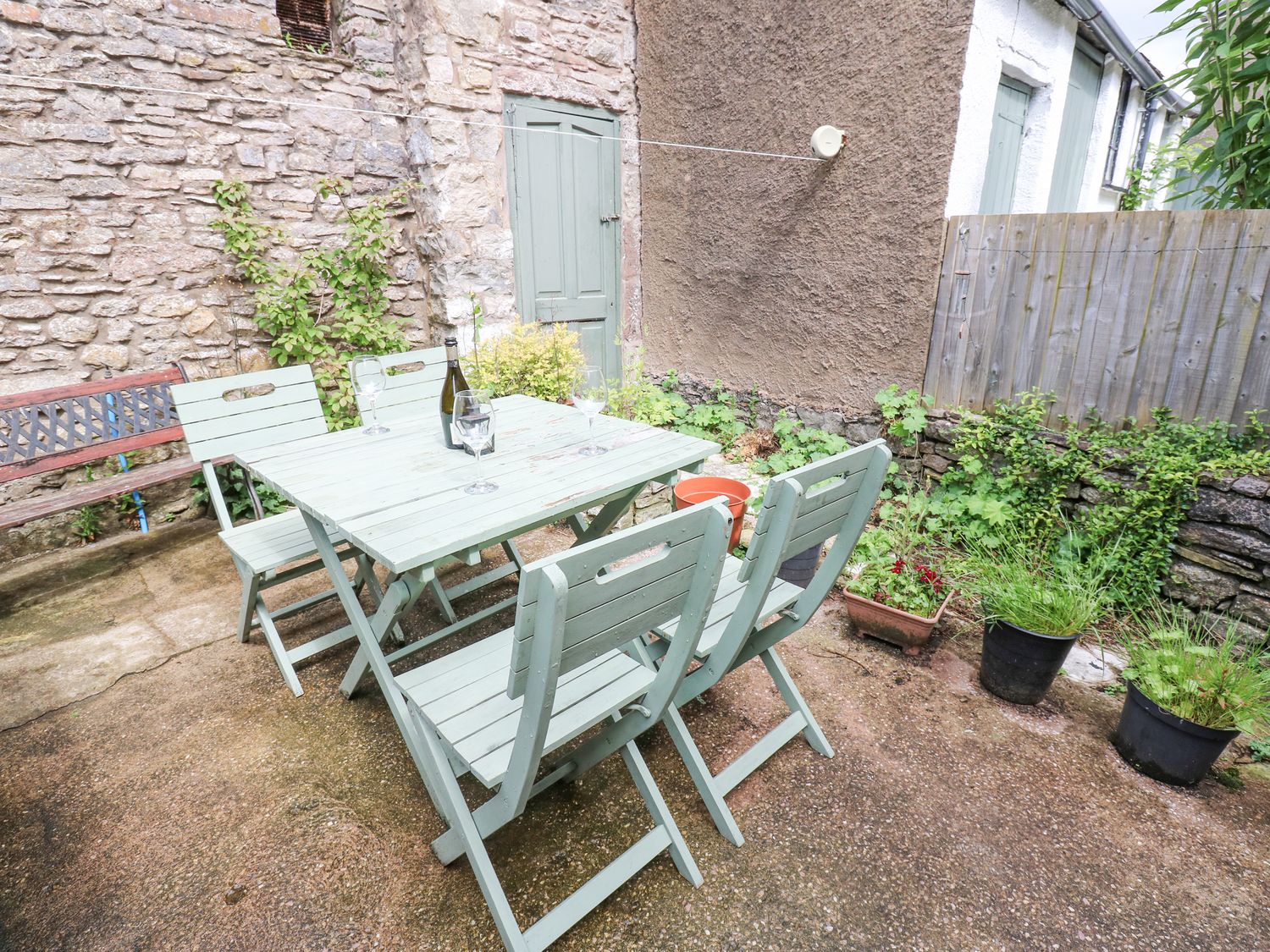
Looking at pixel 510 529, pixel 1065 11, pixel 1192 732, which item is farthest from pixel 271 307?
pixel 1065 11

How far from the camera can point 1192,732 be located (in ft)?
6.31

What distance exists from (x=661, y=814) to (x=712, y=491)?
1.65 m

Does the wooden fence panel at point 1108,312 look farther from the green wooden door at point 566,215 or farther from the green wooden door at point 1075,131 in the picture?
the green wooden door at point 566,215

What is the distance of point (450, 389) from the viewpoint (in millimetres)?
2354

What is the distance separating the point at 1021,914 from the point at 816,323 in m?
3.41

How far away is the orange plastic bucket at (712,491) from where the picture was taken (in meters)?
3.00

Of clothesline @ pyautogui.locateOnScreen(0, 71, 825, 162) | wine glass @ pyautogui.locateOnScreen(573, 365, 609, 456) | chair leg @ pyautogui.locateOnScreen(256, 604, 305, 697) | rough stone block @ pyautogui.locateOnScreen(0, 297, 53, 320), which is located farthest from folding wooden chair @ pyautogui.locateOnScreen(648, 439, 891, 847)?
rough stone block @ pyautogui.locateOnScreen(0, 297, 53, 320)

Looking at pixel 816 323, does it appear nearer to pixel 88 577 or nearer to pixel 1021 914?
pixel 1021 914

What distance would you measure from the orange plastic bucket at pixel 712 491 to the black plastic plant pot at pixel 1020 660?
1.12 m

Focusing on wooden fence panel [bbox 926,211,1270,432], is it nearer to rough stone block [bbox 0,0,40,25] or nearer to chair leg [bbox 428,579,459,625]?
chair leg [bbox 428,579,459,625]

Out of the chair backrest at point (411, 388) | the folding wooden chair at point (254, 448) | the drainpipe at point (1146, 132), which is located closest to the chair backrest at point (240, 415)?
the folding wooden chair at point (254, 448)

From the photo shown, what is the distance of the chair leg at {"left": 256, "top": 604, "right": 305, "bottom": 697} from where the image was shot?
7.86ft

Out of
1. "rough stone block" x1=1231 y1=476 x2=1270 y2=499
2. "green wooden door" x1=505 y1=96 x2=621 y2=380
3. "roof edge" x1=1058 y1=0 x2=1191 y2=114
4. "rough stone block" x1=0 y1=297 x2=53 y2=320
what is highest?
"roof edge" x1=1058 y1=0 x2=1191 y2=114

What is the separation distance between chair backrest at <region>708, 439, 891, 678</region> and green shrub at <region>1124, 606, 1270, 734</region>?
117 cm
